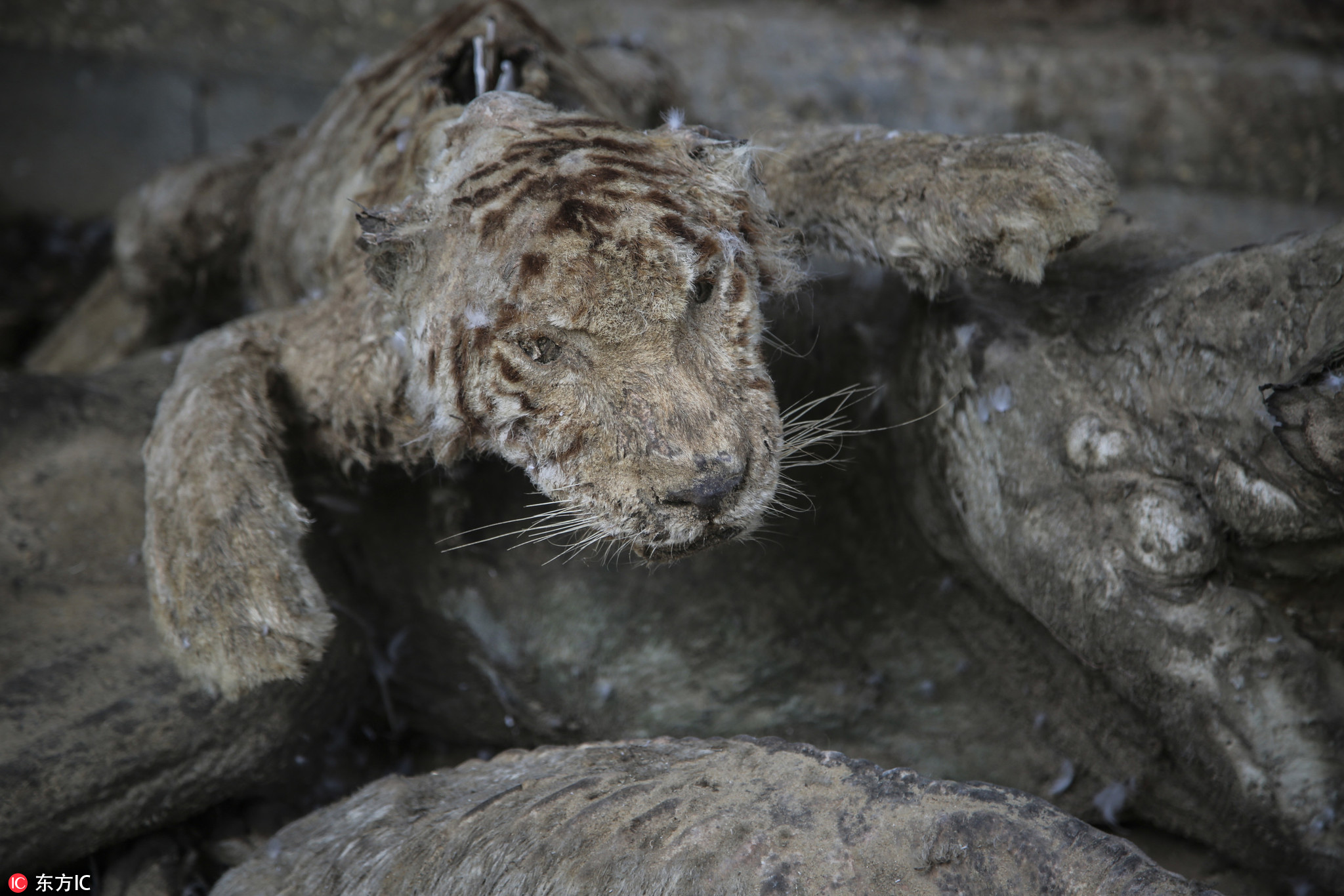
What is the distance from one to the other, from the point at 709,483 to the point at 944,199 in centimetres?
71

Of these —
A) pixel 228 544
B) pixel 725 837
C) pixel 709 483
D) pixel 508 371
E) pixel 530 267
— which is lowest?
pixel 725 837

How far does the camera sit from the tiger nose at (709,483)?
1.55m

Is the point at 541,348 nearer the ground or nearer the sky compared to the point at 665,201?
nearer the ground

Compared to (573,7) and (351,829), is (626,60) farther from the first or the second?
(351,829)

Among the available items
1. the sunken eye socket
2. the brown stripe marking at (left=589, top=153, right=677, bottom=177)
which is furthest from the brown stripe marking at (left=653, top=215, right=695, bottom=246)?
the sunken eye socket

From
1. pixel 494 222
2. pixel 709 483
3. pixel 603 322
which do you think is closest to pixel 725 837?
pixel 709 483

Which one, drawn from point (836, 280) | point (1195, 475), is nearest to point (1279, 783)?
point (1195, 475)

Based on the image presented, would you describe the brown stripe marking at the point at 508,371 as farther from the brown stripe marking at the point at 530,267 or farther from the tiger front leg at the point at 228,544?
the tiger front leg at the point at 228,544

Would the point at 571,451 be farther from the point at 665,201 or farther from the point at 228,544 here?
the point at 228,544

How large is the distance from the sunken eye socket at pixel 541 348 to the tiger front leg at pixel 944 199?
645mm

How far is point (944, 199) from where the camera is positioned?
184 centimetres

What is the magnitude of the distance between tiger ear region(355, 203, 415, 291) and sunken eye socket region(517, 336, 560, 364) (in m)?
0.31

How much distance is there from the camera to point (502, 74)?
2.27m

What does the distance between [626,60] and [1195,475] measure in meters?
2.20
